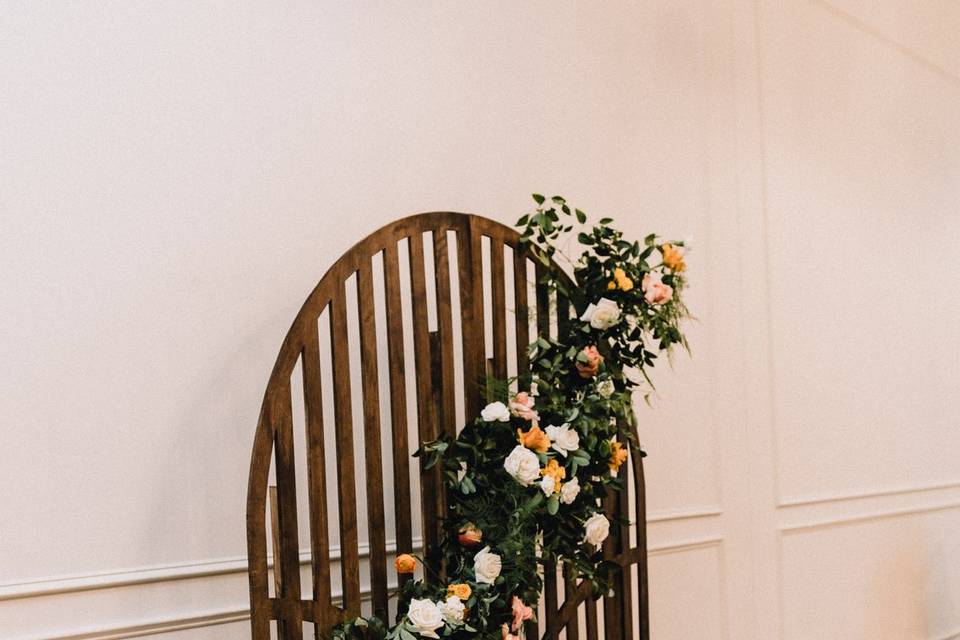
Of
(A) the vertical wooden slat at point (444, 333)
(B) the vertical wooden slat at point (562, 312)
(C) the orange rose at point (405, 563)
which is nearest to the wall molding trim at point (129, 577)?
(C) the orange rose at point (405, 563)

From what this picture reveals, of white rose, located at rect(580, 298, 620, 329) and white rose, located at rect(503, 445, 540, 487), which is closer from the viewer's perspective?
white rose, located at rect(503, 445, 540, 487)

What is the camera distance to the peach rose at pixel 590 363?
238cm

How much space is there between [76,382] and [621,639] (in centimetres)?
151

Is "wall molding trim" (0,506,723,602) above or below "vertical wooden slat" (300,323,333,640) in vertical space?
below

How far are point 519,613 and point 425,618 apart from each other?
229 mm

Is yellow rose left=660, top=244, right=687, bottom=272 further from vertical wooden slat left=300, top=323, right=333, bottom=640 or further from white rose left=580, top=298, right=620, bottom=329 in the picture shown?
vertical wooden slat left=300, top=323, right=333, bottom=640

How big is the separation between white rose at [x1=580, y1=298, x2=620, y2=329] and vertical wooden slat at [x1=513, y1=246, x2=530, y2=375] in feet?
0.55

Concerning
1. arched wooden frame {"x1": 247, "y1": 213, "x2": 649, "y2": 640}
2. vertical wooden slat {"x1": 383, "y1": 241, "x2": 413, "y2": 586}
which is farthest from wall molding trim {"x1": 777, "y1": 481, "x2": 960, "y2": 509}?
vertical wooden slat {"x1": 383, "y1": 241, "x2": 413, "y2": 586}

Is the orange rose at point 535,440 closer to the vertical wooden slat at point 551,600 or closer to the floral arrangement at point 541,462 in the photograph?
the floral arrangement at point 541,462

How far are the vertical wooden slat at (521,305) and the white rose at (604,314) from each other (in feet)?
0.55

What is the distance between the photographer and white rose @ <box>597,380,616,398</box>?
235cm

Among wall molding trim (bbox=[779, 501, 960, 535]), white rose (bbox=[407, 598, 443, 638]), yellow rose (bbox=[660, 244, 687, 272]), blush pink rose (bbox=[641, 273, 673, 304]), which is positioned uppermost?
yellow rose (bbox=[660, 244, 687, 272])

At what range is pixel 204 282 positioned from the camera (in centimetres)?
225

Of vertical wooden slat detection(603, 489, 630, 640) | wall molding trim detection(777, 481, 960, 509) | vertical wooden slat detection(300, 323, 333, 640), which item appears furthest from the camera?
wall molding trim detection(777, 481, 960, 509)
